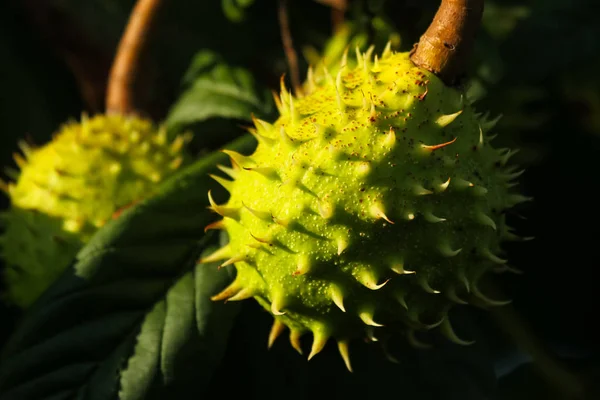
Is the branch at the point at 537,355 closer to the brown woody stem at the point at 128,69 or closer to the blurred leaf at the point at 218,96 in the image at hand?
the blurred leaf at the point at 218,96

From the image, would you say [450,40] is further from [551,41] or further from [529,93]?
[551,41]

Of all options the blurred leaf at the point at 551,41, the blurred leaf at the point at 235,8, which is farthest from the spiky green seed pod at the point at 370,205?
the blurred leaf at the point at 551,41

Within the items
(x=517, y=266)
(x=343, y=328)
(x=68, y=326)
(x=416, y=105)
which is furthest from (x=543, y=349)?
(x=68, y=326)

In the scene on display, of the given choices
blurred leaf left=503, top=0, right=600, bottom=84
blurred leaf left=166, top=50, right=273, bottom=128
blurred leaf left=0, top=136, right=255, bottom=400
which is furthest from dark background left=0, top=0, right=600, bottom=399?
blurred leaf left=0, top=136, right=255, bottom=400

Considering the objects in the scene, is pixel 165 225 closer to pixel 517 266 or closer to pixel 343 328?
pixel 343 328

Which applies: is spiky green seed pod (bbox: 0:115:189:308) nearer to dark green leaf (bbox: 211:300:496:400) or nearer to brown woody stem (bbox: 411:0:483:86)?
dark green leaf (bbox: 211:300:496:400)

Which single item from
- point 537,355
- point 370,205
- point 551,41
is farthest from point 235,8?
point 537,355
